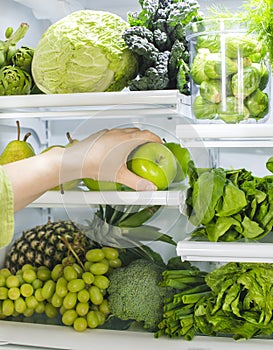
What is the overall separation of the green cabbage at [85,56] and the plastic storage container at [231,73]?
18 cm

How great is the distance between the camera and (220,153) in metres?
1.64

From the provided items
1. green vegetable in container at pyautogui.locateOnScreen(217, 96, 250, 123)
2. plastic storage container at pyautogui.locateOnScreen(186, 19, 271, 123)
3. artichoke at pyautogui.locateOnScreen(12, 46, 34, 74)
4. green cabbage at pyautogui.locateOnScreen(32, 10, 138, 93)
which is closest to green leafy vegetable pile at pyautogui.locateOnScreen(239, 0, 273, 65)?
plastic storage container at pyautogui.locateOnScreen(186, 19, 271, 123)

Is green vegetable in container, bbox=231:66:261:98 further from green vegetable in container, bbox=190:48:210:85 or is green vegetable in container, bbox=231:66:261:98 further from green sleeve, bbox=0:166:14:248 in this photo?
green sleeve, bbox=0:166:14:248

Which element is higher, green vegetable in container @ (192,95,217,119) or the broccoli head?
green vegetable in container @ (192,95,217,119)

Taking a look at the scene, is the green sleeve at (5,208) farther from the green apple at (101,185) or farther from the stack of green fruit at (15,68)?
the stack of green fruit at (15,68)

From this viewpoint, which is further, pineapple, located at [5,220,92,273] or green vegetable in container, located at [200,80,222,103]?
pineapple, located at [5,220,92,273]

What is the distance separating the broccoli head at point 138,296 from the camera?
4.76 ft

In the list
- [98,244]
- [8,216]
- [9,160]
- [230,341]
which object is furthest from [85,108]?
[230,341]

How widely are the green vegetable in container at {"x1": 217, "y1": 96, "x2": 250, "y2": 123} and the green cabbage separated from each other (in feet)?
0.80

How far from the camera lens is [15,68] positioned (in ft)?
4.83

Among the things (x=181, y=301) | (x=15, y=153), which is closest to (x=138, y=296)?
(x=181, y=301)

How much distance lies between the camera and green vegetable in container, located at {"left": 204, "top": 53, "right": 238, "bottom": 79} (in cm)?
129

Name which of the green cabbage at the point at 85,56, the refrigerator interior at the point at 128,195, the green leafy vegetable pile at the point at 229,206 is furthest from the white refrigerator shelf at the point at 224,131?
the green cabbage at the point at 85,56

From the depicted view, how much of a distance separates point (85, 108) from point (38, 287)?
45cm
